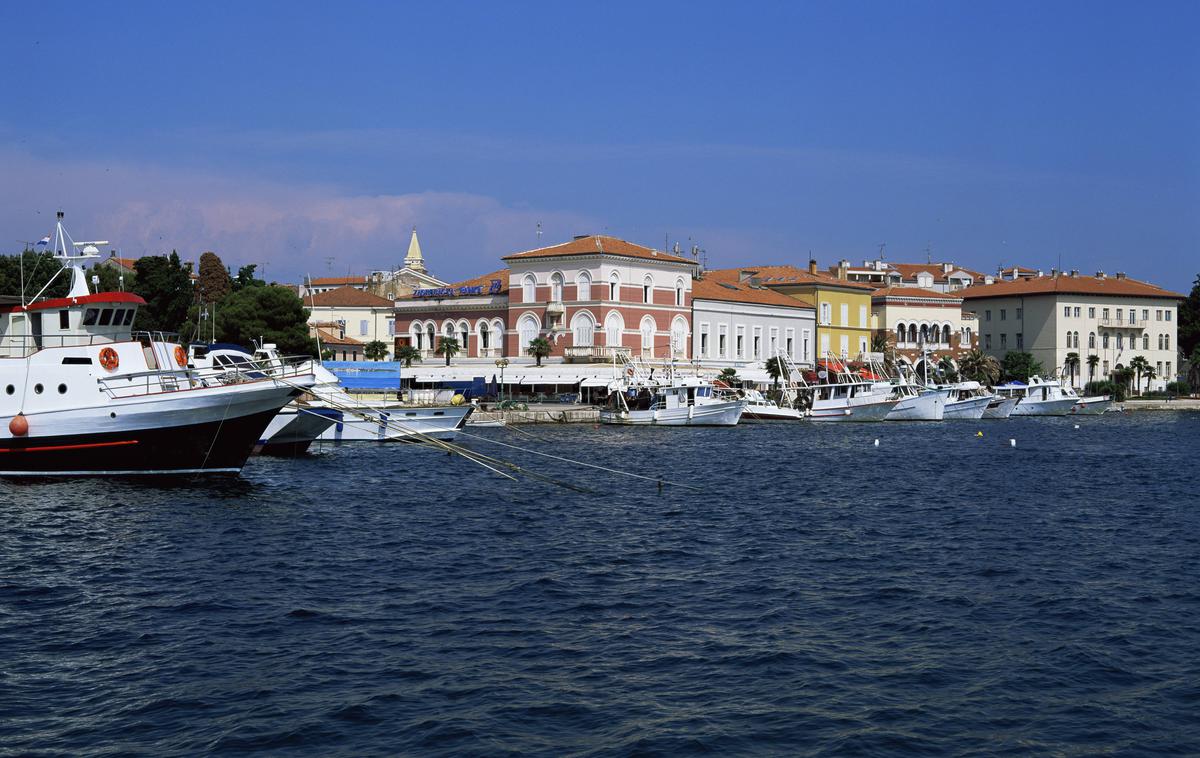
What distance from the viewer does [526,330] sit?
103188 mm

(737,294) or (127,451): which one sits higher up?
(737,294)

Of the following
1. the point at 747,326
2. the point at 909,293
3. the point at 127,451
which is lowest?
the point at 127,451

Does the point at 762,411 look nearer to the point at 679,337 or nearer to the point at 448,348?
the point at 679,337

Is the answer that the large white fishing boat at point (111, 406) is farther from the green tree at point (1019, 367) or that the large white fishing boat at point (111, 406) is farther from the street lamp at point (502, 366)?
the green tree at point (1019, 367)

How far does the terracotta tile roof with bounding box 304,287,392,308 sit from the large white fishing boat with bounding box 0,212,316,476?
86.3 m

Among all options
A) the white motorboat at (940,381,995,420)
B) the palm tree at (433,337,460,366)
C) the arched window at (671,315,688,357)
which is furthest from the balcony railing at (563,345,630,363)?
the white motorboat at (940,381,995,420)

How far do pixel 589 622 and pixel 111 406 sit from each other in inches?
836

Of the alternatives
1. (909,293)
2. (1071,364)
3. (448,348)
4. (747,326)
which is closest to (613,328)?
(448,348)

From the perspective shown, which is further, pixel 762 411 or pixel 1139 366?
pixel 1139 366

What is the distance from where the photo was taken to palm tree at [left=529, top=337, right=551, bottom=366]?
325ft

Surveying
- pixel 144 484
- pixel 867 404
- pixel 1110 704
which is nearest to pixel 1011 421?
pixel 867 404

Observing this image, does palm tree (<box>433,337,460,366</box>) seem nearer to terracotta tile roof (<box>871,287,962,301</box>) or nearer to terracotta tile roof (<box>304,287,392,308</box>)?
terracotta tile roof (<box>304,287,392,308</box>)

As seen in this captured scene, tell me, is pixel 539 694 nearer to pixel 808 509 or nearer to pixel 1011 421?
pixel 808 509

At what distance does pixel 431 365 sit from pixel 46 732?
299 ft
